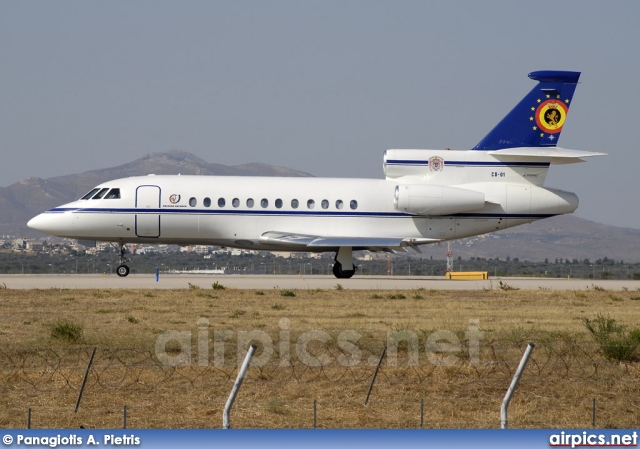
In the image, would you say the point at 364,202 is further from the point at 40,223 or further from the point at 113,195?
the point at 40,223

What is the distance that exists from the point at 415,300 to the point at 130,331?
36.9 feet

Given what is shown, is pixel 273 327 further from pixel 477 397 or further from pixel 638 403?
pixel 638 403

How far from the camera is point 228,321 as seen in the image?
2464 cm

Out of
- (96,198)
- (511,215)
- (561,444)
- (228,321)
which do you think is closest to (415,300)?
(228,321)

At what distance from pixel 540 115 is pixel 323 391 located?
26774mm

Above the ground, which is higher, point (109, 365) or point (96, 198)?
point (96, 198)

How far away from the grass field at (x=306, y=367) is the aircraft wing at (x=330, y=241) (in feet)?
35.5

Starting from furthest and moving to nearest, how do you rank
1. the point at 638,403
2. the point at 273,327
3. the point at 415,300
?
the point at 415,300
the point at 273,327
the point at 638,403

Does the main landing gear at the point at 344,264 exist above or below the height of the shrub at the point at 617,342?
above

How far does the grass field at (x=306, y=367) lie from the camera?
15102 mm

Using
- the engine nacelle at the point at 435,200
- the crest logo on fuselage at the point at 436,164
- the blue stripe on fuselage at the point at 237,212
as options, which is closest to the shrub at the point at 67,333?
the blue stripe on fuselage at the point at 237,212

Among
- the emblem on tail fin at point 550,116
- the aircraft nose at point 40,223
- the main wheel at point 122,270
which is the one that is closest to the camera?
the aircraft nose at point 40,223

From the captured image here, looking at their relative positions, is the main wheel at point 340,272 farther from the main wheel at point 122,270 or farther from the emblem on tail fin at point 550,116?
the emblem on tail fin at point 550,116

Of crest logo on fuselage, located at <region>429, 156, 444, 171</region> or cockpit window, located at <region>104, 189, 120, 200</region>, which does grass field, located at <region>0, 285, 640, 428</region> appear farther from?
crest logo on fuselage, located at <region>429, 156, 444, 171</region>
